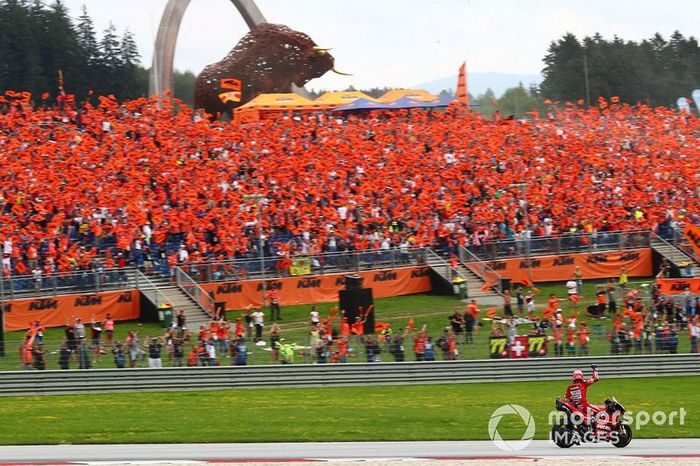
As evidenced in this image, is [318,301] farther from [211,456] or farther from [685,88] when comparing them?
[685,88]

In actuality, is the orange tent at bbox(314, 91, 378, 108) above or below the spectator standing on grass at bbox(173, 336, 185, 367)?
above

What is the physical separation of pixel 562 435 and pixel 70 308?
18388 millimetres

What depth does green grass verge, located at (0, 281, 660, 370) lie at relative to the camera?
26.0 meters

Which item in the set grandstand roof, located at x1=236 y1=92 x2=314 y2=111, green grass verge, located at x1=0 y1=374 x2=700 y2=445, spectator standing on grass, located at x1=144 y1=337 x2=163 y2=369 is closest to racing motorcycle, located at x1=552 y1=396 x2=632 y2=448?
green grass verge, located at x1=0 y1=374 x2=700 y2=445

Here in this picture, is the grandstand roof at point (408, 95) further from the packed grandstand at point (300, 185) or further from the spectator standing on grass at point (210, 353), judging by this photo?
the spectator standing on grass at point (210, 353)

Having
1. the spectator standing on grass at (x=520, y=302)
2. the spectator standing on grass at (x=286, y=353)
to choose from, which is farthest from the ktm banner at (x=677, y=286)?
the spectator standing on grass at (x=286, y=353)

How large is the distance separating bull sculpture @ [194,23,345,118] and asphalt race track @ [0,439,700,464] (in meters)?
33.1

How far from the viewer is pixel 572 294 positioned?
37.1 meters

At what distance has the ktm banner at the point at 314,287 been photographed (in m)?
35.4

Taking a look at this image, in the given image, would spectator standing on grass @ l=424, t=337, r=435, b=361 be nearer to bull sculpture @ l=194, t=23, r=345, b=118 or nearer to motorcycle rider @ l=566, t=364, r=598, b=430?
motorcycle rider @ l=566, t=364, r=598, b=430

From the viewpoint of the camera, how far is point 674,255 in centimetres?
4044

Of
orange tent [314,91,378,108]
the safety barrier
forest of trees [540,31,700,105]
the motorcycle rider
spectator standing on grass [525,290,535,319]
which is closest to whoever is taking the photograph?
the motorcycle rider

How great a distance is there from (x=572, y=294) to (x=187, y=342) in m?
15.0

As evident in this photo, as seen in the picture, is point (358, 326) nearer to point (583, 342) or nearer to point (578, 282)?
point (583, 342)
